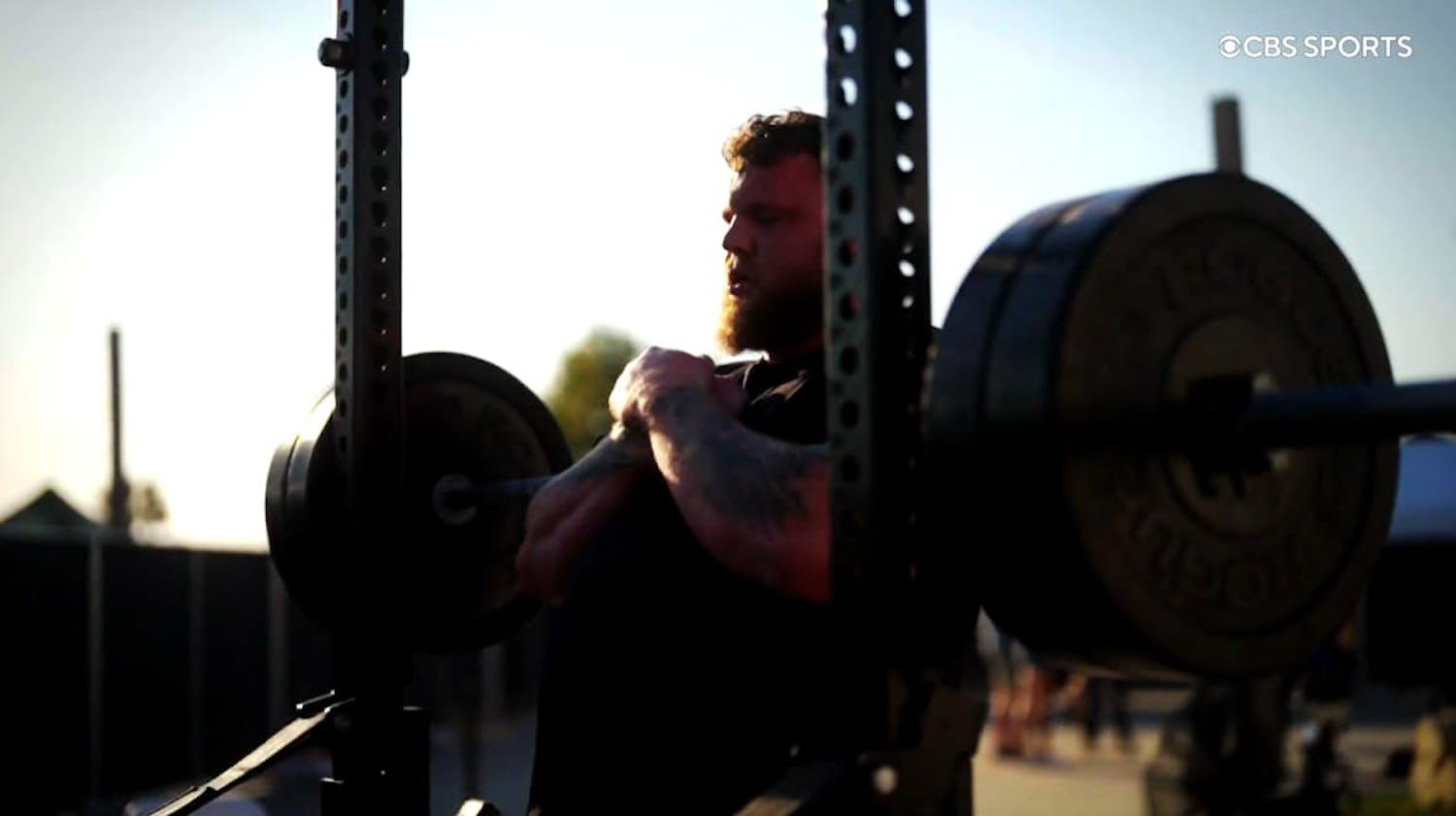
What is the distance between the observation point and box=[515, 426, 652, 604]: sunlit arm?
237 cm

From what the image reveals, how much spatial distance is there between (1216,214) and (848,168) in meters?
0.38

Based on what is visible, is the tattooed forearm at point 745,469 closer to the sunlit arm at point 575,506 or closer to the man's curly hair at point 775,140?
the sunlit arm at point 575,506

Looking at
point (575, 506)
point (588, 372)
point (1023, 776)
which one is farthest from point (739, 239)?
point (588, 372)

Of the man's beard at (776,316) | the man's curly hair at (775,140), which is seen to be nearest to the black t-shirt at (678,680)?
the man's beard at (776,316)

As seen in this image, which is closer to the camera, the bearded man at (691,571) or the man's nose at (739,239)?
the bearded man at (691,571)

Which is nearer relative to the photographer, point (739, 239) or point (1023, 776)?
point (739, 239)

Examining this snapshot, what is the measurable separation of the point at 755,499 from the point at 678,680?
0.41m

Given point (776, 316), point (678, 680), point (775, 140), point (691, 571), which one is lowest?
point (678, 680)

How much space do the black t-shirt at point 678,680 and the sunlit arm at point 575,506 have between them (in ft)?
0.27

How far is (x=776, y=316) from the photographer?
2.46 meters

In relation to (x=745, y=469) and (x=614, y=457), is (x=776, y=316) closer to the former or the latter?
(x=614, y=457)

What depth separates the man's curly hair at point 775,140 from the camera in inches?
95.9

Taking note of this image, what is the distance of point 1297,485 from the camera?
5.95 ft

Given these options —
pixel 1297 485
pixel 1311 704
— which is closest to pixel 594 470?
pixel 1297 485
